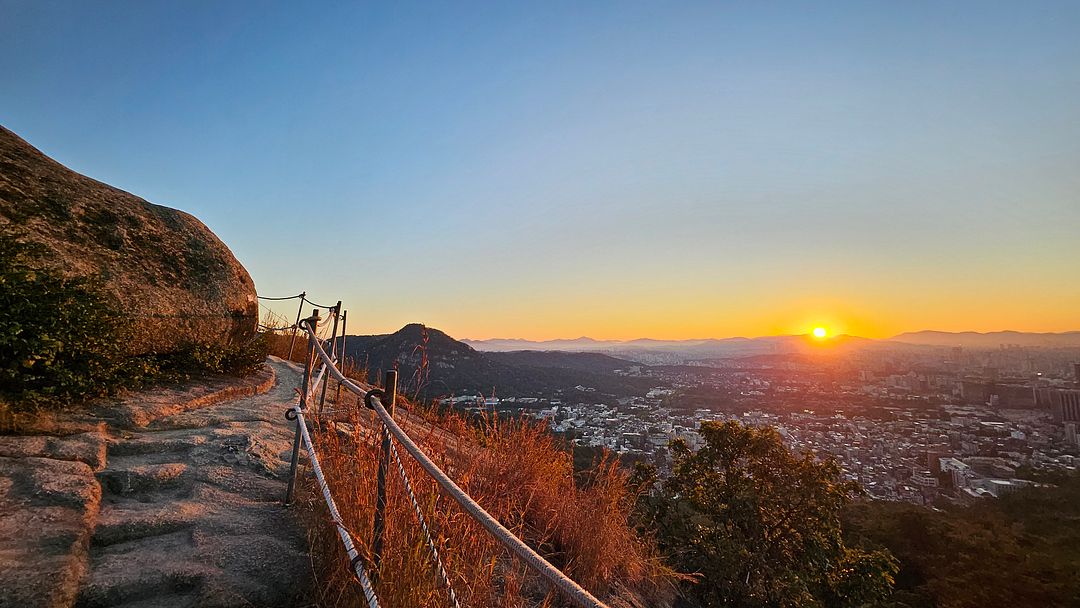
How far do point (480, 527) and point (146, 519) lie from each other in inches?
85.8

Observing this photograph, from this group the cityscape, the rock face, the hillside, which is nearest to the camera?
the rock face

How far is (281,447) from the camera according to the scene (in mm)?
4613

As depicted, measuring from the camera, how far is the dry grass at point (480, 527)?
2.02 meters

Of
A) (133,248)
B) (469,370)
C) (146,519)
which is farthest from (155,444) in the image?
(469,370)

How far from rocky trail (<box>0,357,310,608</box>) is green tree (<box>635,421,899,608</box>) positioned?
6.50m

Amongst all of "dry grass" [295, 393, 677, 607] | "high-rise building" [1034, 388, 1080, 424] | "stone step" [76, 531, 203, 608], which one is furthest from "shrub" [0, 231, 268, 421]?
"high-rise building" [1034, 388, 1080, 424]

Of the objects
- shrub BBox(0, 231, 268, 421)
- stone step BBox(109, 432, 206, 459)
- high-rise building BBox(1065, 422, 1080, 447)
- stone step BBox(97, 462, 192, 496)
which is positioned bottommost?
high-rise building BBox(1065, 422, 1080, 447)

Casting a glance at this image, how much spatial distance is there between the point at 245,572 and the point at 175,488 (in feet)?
5.38

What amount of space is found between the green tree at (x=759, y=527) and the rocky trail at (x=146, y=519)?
6495 mm

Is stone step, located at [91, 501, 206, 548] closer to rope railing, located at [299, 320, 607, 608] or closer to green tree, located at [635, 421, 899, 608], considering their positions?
rope railing, located at [299, 320, 607, 608]

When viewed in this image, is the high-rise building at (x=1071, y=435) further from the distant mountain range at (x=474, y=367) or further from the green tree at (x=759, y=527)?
the green tree at (x=759, y=527)

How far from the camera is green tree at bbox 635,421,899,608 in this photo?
7582mm

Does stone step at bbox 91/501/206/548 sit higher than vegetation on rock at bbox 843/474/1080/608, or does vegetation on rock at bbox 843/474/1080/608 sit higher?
stone step at bbox 91/501/206/548

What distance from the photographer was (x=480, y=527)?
2.46 m
